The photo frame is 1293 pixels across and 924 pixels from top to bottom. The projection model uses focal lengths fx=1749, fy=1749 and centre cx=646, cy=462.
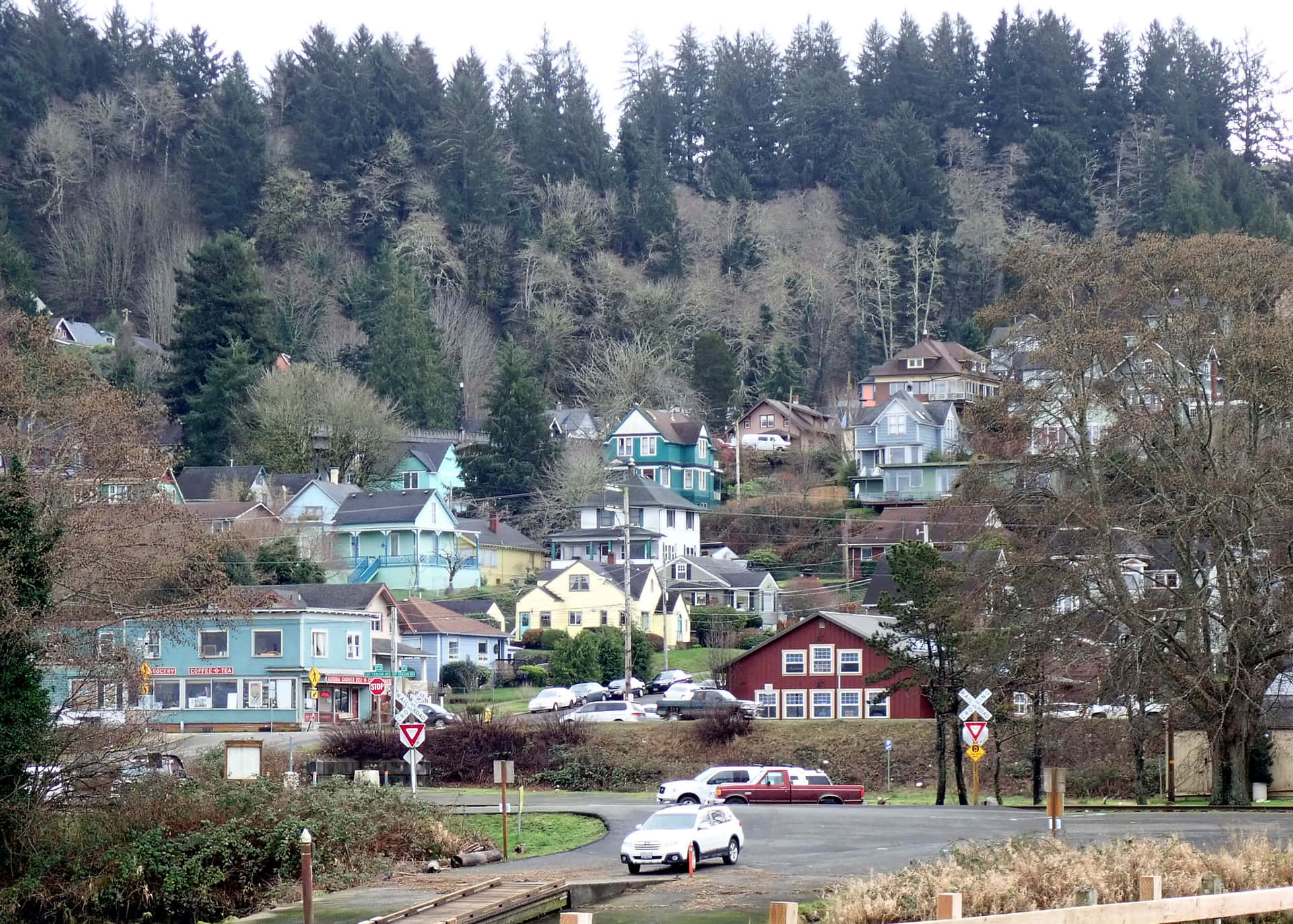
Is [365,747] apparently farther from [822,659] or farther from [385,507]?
[385,507]

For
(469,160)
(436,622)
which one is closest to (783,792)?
(436,622)

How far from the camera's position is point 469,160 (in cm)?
14625

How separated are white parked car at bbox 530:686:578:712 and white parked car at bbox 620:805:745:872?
36414 millimetres

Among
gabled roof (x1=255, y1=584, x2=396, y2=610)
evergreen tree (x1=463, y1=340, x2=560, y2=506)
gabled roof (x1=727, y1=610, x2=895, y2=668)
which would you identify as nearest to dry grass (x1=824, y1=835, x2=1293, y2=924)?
gabled roof (x1=727, y1=610, x2=895, y2=668)

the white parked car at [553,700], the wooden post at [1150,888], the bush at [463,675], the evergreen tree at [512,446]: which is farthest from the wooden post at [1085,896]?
the evergreen tree at [512,446]

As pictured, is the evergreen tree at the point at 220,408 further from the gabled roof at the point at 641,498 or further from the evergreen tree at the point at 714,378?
the evergreen tree at the point at 714,378

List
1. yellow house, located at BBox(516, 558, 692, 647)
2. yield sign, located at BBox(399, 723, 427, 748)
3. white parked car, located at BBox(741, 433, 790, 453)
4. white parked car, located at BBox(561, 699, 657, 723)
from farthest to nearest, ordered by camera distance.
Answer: white parked car, located at BBox(741, 433, 790, 453)
yellow house, located at BBox(516, 558, 692, 647)
white parked car, located at BBox(561, 699, 657, 723)
yield sign, located at BBox(399, 723, 427, 748)

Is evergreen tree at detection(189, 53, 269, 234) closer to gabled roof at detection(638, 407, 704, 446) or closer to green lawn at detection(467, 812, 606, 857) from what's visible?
gabled roof at detection(638, 407, 704, 446)

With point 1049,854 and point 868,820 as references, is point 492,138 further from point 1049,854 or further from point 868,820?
point 1049,854

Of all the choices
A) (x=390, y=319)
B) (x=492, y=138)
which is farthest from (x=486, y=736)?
(x=492, y=138)

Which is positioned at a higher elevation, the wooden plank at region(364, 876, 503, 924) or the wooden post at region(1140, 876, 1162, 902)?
the wooden post at region(1140, 876, 1162, 902)

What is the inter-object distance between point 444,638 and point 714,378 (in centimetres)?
5164

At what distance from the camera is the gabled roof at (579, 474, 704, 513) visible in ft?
338

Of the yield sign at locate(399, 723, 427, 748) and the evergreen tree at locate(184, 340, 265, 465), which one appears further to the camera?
the evergreen tree at locate(184, 340, 265, 465)
